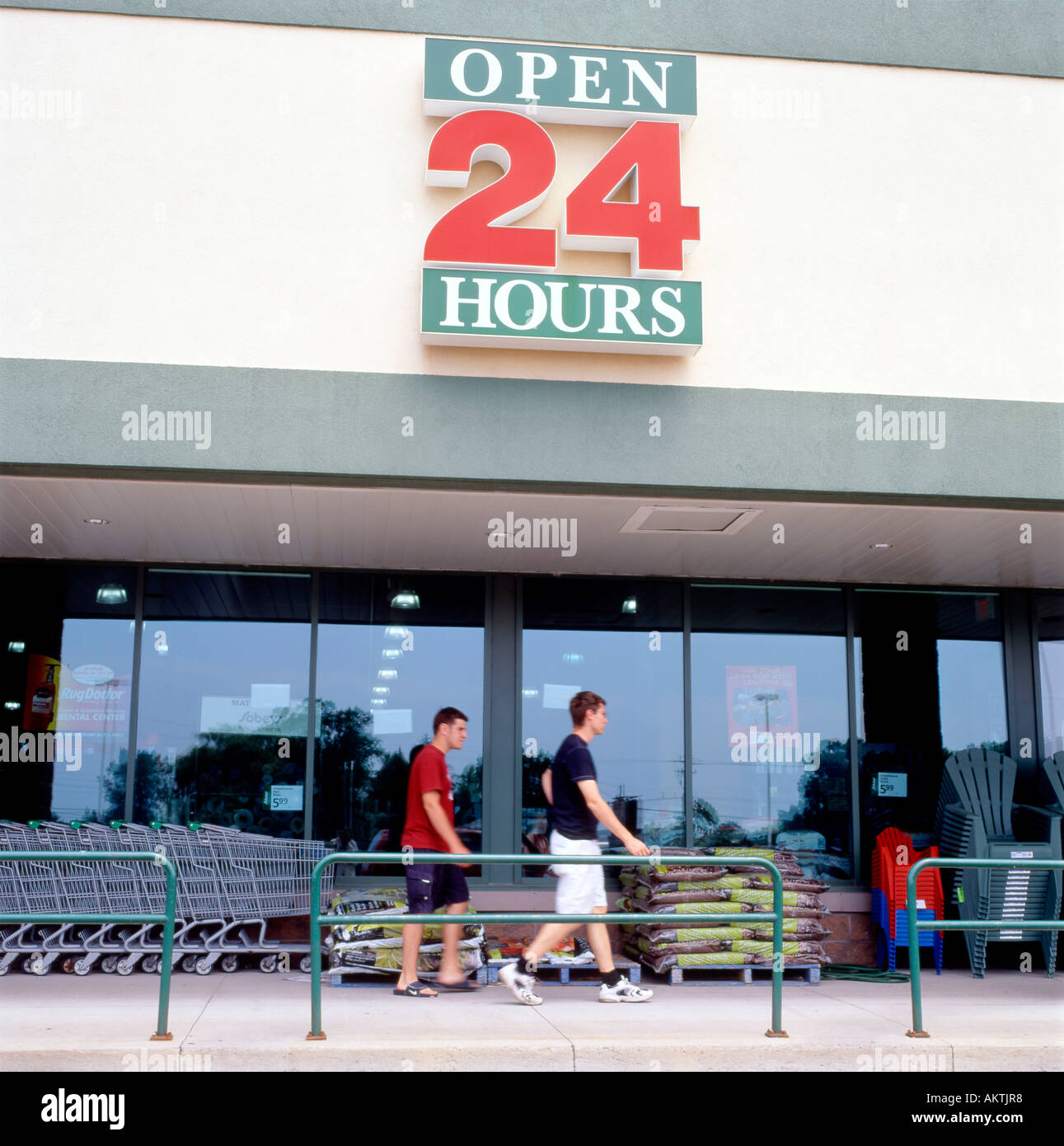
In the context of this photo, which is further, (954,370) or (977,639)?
(977,639)

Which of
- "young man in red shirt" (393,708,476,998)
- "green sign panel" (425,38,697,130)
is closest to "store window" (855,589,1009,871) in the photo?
"young man in red shirt" (393,708,476,998)

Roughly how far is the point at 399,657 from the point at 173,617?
2.09 metres

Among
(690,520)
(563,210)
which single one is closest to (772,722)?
(690,520)

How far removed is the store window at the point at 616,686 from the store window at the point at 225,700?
2.11 meters

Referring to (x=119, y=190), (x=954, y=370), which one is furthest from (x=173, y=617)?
(x=954, y=370)

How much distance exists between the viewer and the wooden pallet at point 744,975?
359 inches

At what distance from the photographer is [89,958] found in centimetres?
930

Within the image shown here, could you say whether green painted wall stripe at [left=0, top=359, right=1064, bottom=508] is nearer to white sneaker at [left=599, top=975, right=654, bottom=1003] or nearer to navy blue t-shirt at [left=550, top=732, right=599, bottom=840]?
navy blue t-shirt at [left=550, top=732, right=599, bottom=840]

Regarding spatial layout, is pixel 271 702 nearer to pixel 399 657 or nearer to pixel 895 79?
pixel 399 657

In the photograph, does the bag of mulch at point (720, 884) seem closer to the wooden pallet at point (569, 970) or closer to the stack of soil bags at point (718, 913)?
the stack of soil bags at point (718, 913)

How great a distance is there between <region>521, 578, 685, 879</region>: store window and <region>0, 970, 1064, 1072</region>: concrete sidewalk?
6.83 feet

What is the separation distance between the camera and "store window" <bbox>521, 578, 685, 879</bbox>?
420 inches

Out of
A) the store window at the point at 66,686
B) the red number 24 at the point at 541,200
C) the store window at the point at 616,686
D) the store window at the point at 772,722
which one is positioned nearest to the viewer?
the red number 24 at the point at 541,200

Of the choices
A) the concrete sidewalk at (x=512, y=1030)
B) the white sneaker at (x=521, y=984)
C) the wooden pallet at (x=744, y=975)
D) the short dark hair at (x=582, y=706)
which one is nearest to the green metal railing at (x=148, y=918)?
the concrete sidewalk at (x=512, y=1030)
